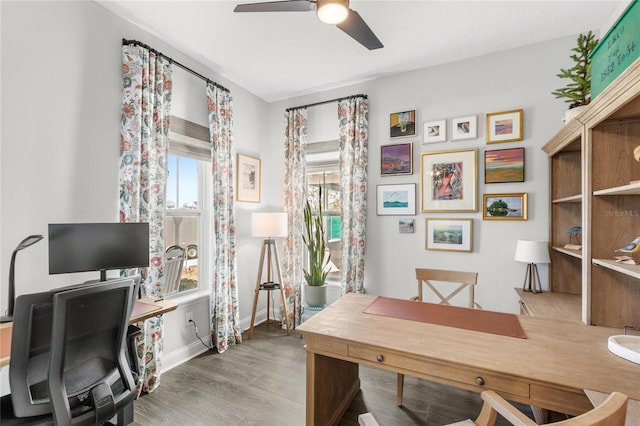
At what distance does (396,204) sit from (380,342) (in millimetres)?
1990

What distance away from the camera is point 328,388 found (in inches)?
75.4

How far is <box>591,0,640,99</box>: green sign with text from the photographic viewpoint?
1.26 meters

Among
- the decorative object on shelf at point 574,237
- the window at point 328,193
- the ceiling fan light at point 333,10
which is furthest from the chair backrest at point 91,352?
the decorative object on shelf at point 574,237

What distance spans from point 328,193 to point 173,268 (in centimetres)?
204

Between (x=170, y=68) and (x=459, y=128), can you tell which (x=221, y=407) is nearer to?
(x=170, y=68)

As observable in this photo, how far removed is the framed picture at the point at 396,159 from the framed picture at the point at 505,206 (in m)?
0.81

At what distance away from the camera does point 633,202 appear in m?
1.63

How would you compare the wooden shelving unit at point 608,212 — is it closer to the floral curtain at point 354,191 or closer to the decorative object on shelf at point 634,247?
the decorative object on shelf at point 634,247

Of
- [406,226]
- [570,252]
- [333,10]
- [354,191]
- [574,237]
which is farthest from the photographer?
[354,191]

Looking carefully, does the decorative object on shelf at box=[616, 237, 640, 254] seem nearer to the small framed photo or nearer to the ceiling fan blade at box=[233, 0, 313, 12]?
the small framed photo

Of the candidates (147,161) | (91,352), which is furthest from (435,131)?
(91,352)

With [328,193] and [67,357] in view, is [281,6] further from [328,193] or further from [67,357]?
[328,193]

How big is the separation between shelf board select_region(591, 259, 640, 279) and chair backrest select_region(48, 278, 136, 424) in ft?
7.65

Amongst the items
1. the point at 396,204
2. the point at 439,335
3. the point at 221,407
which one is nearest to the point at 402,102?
the point at 396,204
